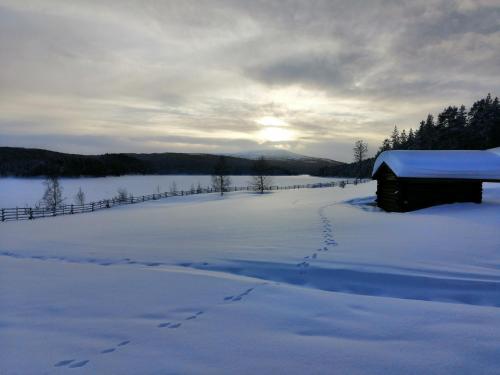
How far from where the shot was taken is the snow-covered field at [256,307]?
2975 mm

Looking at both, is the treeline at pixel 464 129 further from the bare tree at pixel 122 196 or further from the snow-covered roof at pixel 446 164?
the bare tree at pixel 122 196

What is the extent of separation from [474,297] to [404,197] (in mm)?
12361

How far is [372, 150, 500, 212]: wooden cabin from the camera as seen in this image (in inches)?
619

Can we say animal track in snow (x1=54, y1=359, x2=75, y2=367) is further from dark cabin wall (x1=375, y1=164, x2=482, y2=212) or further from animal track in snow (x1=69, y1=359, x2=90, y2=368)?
dark cabin wall (x1=375, y1=164, x2=482, y2=212)

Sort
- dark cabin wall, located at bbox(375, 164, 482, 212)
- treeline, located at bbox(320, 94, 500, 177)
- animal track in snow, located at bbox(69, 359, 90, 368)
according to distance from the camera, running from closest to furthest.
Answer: animal track in snow, located at bbox(69, 359, 90, 368) < dark cabin wall, located at bbox(375, 164, 482, 212) < treeline, located at bbox(320, 94, 500, 177)

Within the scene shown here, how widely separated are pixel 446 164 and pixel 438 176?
127cm

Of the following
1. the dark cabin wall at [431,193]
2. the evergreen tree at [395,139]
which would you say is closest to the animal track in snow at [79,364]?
the dark cabin wall at [431,193]

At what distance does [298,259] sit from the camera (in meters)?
7.29

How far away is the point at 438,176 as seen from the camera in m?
15.7

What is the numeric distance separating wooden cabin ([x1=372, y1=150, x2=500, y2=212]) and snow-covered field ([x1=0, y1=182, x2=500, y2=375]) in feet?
24.0

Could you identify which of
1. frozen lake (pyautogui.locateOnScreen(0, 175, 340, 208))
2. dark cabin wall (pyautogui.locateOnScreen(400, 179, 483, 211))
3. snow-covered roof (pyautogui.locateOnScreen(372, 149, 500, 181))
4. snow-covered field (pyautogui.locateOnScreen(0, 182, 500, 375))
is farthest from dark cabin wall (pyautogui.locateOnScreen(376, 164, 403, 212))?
frozen lake (pyautogui.locateOnScreen(0, 175, 340, 208))

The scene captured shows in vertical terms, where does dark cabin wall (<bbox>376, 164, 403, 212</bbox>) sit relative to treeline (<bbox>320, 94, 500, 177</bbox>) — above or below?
below

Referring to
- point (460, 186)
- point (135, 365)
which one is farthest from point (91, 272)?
point (460, 186)

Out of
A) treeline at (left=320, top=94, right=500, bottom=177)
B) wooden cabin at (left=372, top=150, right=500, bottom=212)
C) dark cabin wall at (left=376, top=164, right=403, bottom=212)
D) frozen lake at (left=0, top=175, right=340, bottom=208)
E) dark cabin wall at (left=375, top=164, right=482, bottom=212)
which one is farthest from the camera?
frozen lake at (left=0, top=175, right=340, bottom=208)
